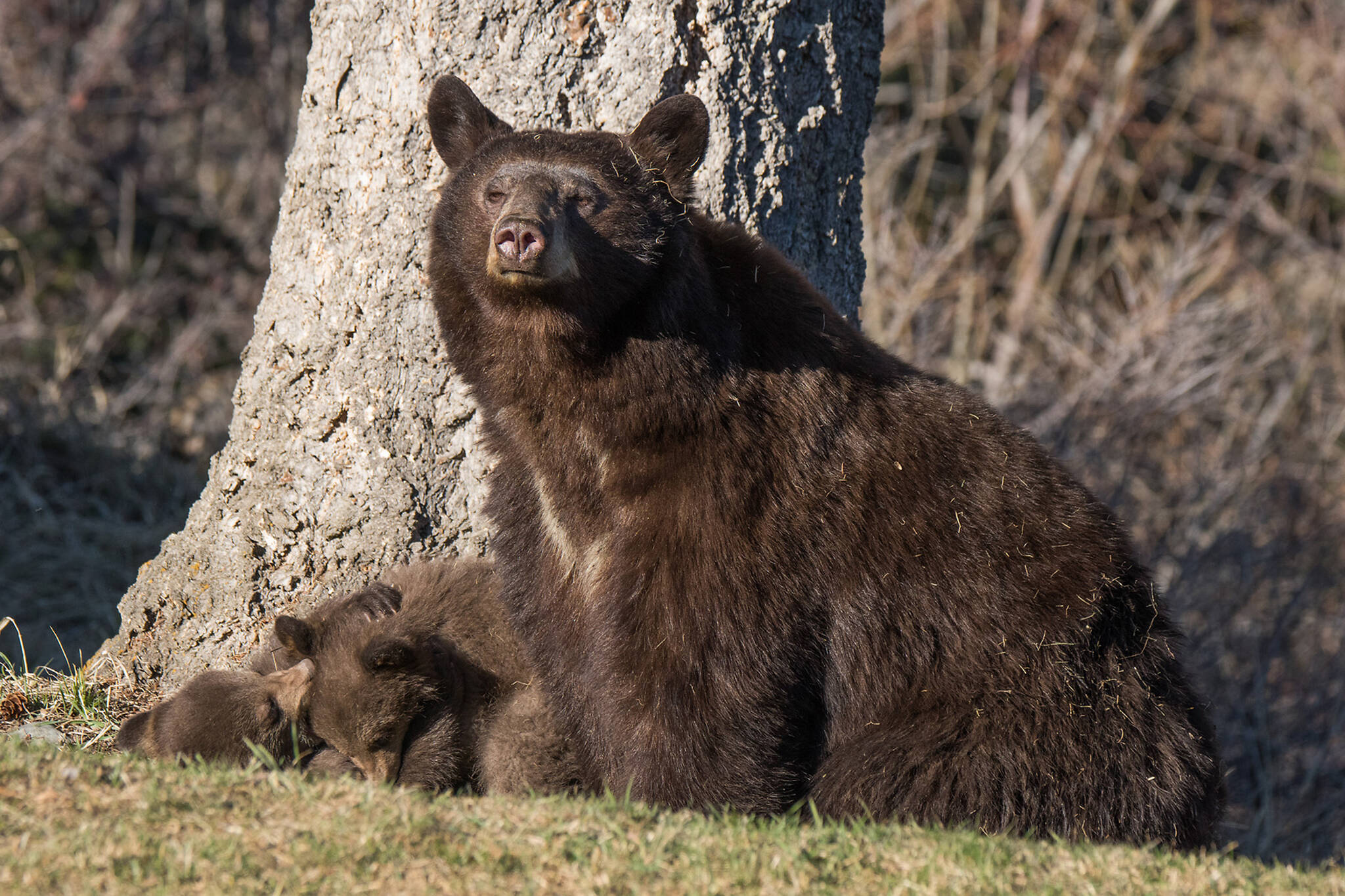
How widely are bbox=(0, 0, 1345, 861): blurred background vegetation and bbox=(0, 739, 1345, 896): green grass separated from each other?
17.6 feet

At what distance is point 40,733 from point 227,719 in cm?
106

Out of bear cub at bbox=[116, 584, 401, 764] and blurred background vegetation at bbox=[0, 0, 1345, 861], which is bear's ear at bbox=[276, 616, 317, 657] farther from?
blurred background vegetation at bbox=[0, 0, 1345, 861]

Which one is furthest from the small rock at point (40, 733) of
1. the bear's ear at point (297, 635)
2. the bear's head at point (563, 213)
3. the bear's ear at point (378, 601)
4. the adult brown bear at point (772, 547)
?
the bear's head at point (563, 213)

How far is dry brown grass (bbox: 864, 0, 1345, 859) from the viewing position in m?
11.1

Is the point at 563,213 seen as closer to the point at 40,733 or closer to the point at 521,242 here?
the point at 521,242

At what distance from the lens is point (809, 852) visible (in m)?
3.65

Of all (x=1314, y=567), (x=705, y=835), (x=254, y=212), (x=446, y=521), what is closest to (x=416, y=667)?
(x=446, y=521)

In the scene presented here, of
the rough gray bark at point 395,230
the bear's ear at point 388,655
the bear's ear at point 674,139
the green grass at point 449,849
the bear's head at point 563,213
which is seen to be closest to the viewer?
the green grass at point 449,849

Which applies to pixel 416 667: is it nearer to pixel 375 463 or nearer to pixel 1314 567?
pixel 375 463

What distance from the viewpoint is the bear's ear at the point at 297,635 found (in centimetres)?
513

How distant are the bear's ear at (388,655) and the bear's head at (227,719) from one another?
0.36 meters

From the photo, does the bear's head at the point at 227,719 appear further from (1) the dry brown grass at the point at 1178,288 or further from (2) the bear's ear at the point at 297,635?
(1) the dry brown grass at the point at 1178,288

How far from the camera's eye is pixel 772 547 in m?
4.36

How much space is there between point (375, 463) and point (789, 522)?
7.26 ft
